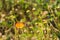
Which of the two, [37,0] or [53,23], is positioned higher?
[37,0]

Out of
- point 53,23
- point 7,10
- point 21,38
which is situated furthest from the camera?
point 7,10

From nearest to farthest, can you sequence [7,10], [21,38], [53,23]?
[21,38] → [53,23] → [7,10]

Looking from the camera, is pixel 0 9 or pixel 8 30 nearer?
pixel 8 30

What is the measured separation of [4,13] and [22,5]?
0.24 meters

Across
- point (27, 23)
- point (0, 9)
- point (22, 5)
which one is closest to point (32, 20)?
point (27, 23)

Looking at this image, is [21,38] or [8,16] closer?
[21,38]

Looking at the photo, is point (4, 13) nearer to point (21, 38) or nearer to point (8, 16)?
point (8, 16)

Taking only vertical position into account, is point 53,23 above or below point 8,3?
below

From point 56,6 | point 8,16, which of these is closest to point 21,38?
point 8,16

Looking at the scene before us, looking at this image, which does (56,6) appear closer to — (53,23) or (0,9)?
(53,23)

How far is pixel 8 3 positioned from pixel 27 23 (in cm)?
35

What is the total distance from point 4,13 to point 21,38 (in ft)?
1.53

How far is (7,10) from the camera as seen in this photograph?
8.96 feet

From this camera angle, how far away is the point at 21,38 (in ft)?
7.89
